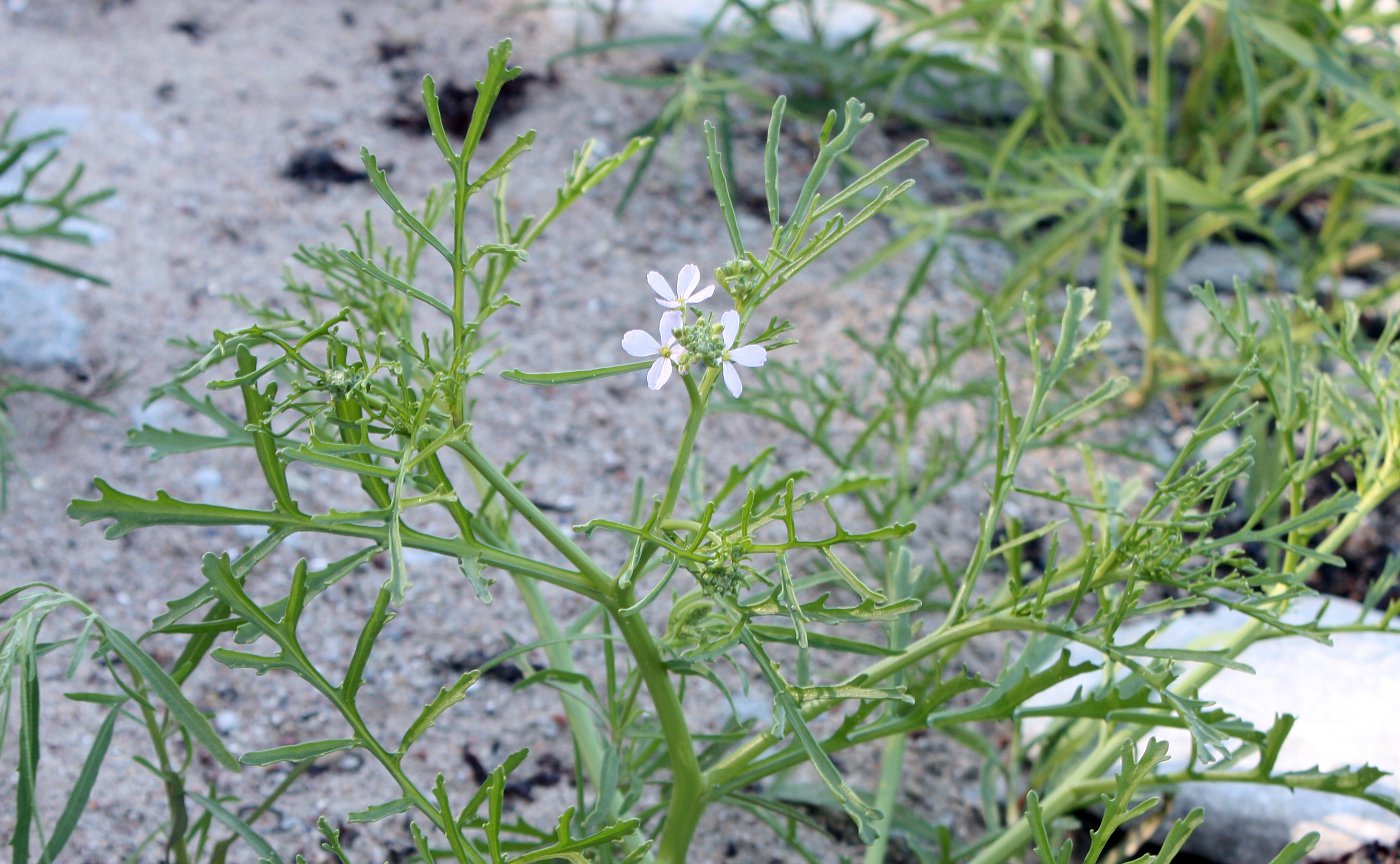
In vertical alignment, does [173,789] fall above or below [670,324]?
below

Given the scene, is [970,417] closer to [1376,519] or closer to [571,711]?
[1376,519]

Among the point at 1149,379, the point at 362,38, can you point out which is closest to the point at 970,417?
the point at 1149,379

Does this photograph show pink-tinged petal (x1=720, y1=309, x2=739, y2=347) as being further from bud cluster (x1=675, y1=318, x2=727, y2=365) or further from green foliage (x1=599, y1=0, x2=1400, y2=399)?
green foliage (x1=599, y1=0, x2=1400, y2=399)

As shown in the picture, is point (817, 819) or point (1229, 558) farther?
point (817, 819)

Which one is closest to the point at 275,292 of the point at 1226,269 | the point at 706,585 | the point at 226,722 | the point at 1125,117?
the point at 226,722

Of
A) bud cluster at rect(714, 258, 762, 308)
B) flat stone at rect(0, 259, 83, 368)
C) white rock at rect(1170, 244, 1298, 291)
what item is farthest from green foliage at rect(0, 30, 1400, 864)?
white rock at rect(1170, 244, 1298, 291)

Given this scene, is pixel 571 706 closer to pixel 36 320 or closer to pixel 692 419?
pixel 692 419

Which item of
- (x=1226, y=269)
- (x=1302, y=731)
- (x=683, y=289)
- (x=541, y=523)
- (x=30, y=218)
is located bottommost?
(x=1302, y=731)
